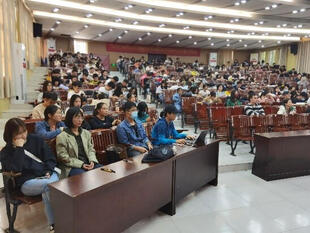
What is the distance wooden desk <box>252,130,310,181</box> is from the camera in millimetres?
3998

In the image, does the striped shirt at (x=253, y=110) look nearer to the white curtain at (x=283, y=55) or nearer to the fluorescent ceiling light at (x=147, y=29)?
the fluorescent ceiling light at (x=147, y=29)

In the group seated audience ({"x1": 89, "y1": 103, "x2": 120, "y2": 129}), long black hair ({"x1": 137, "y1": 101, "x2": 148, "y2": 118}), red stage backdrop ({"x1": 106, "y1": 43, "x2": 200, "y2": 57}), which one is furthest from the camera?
red stage backdrop ({"x1": 106, "y1": 43, "x2": 200, "y2": 57})

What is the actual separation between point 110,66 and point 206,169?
61.7 feet

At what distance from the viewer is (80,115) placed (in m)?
2.82

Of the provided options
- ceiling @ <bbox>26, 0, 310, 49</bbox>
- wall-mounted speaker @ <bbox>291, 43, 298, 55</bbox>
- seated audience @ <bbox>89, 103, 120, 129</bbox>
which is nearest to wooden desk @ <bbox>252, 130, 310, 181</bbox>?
seated audience @ <bbox>89, 103, 120, 129</bbox>

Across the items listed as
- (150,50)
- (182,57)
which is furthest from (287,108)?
(182,57)

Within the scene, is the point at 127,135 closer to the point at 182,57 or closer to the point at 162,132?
the point at 162,132

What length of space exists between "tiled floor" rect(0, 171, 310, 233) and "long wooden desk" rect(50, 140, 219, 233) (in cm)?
19

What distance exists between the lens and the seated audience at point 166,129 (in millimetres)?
3432

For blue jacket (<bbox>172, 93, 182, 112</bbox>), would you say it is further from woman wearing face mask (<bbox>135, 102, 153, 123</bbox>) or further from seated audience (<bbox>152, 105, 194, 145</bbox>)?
seated audience (<bbox>152, 105, 194, 145</bbox>)

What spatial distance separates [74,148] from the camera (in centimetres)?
277

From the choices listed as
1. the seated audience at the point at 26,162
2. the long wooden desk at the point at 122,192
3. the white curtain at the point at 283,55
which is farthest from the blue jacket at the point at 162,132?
the white curtain at the point at 283,55

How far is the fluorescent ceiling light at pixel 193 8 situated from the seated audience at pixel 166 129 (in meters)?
7.99

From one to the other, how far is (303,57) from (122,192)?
20310mm
